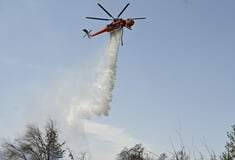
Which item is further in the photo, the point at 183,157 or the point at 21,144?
the point at 21,144

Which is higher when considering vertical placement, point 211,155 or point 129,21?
point 129,21

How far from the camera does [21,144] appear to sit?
60.7 m

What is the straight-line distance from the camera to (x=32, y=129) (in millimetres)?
61938

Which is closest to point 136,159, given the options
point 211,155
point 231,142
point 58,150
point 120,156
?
point 120,156

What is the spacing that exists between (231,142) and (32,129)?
44749mm

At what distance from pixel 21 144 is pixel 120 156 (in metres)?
26.6

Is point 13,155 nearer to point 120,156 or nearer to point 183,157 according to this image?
point 120,156

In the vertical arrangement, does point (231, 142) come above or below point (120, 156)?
below

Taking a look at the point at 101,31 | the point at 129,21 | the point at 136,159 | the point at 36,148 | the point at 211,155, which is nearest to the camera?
the point at 211,155

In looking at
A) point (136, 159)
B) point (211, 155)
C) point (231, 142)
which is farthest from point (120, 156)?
point (211, 155)

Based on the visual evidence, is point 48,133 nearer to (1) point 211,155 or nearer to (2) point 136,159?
(2) point 136,159

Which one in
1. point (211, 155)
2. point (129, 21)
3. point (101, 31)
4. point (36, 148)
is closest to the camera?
point (211, 155)

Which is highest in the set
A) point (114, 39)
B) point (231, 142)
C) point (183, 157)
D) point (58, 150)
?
point (114, 39)

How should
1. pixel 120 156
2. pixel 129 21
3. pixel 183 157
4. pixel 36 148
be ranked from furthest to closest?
pixel 120 156 < pixel 36 148 < pixel 129 21 < pixel 183 157
